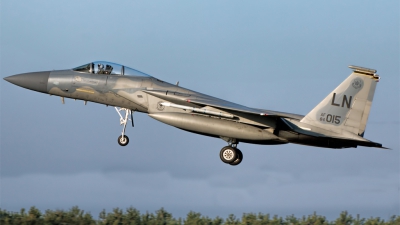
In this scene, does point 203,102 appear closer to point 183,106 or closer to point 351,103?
point 183,106

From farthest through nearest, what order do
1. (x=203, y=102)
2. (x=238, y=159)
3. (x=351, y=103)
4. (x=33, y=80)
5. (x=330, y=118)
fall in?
1. (x=33, y=80)
2. (x=238, y=159)
3. (x=203, y=102)
4. (x=330, y=118)
5. (x=351, y=103)

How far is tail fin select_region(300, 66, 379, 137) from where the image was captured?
15.8 m

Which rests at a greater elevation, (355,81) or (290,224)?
(355,81)

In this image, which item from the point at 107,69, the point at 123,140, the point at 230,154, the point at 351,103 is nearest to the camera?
the point at 351,103

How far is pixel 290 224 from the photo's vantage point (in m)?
15.6

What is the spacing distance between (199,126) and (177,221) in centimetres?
266

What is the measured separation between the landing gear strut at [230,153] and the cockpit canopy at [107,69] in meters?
3.28

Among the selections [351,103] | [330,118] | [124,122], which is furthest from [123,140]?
[351,103]

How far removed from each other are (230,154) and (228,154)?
2.6 inches

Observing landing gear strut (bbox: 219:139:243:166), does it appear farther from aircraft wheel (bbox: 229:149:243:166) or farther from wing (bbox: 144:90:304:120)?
wing (bbox: 144:90:304:120)

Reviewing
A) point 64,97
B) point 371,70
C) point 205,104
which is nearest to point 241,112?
point 205,104

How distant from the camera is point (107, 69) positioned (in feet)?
58.4

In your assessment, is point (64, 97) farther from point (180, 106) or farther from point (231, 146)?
point (231, 146)

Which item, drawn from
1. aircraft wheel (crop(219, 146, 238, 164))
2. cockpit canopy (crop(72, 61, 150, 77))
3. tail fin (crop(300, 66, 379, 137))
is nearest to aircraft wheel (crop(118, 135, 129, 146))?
cockpit canopy (crop(72, 61, 150, 77))
